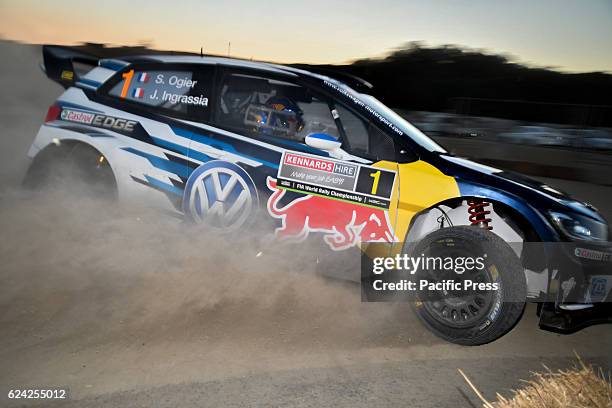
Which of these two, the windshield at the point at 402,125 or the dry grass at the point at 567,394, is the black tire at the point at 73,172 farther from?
the dry grass at the point at 567,394

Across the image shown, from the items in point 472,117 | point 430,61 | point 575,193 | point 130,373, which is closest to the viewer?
point 130,373

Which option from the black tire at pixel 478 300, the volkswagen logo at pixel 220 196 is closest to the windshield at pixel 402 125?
the black tire at pixel 478 300

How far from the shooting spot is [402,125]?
12.3 ft

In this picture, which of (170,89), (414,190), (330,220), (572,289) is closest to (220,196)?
(330,220)

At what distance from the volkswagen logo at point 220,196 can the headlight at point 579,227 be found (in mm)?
2149

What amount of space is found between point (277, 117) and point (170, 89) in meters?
1.05

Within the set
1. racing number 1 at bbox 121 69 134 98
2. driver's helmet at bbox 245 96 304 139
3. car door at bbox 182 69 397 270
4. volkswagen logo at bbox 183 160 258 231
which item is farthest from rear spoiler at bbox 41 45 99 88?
driver's helmet at bbox 245 96 304 139

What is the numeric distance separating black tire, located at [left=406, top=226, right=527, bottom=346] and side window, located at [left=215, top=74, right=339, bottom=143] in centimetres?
120

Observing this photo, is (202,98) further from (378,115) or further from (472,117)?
(472,117)

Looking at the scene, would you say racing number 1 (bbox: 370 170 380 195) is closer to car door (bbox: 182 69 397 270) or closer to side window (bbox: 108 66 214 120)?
car door (bbox: 182 69 397 270)

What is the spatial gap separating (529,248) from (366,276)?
1123 mm

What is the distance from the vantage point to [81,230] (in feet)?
14.8

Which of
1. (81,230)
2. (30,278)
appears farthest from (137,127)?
(30,278)

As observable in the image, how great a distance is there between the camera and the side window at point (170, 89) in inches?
160
